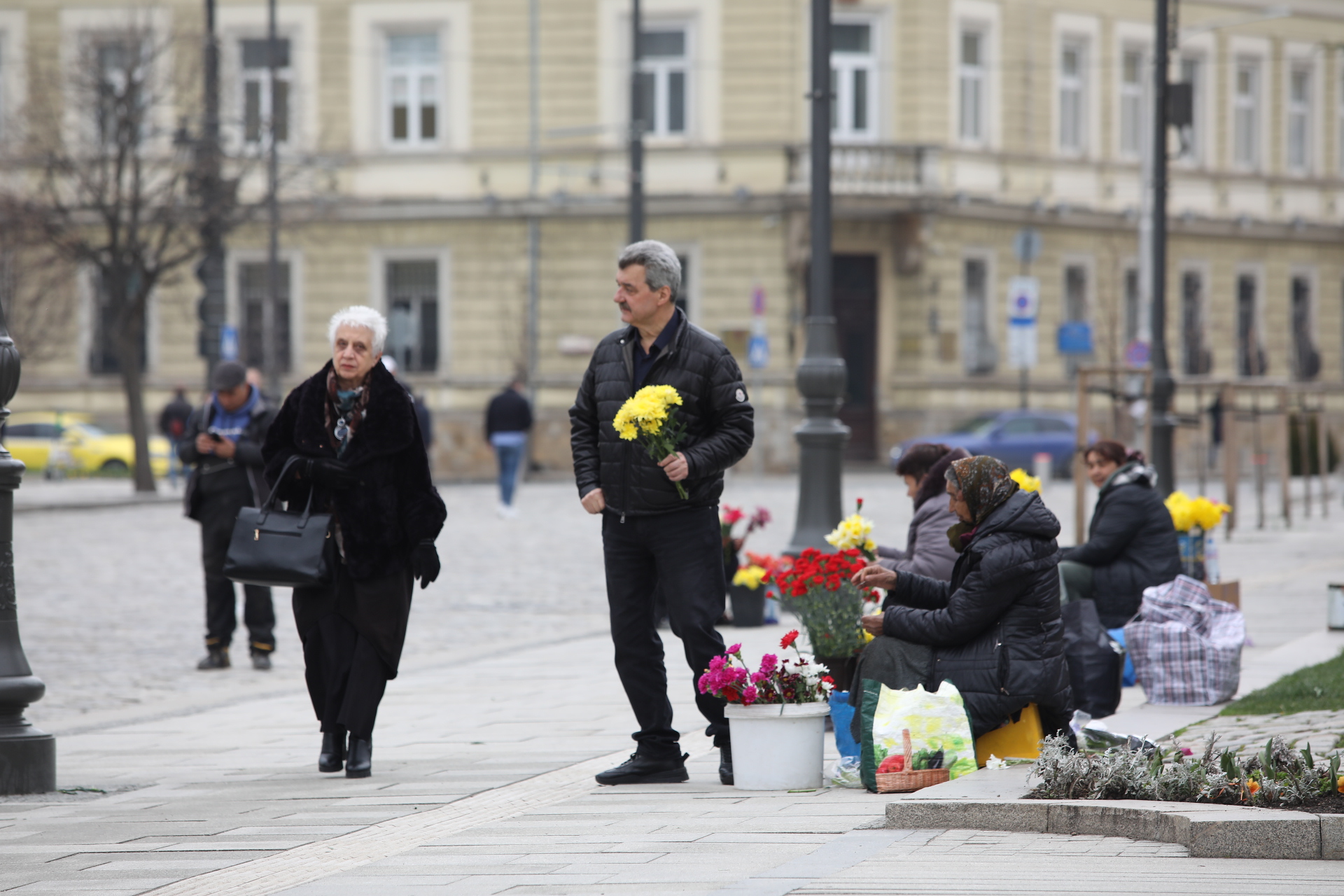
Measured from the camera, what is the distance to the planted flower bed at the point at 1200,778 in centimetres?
596

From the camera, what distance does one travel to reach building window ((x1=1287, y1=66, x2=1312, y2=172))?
143 feet

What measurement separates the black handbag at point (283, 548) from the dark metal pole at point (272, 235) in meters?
24.4

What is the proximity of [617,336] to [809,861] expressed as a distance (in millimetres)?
2475

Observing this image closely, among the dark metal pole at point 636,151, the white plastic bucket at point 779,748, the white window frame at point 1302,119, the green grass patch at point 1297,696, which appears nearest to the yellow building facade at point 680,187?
the white window frame at point 1302,119

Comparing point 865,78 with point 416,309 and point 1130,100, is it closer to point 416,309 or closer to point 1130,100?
point 1130,100

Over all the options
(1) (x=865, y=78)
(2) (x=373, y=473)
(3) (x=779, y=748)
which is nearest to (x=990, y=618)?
(3) (x=779, y=748)

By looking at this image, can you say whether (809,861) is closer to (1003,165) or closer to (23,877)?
(23,877)

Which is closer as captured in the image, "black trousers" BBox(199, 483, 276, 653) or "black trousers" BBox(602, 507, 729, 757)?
"black trousers" BBox(602, 507, 729, 757)

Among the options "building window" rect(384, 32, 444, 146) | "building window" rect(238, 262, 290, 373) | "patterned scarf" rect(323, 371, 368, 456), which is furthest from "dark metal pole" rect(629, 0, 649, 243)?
"patterned scarf" rect(323, 371, 368, 456)

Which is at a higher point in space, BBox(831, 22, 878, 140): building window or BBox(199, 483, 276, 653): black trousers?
BBox(831, 22, 878, 140): building window

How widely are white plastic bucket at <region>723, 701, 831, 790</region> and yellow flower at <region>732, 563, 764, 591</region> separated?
17.9 feet

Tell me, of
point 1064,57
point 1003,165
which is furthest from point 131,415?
point 1064,57

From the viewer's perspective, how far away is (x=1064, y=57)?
128 feet

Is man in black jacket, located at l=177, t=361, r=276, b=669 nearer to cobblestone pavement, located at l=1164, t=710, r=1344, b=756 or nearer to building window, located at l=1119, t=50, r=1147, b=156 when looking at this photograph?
cobblestone pavement, located at l=1164, t=710, r=1344, b=756
